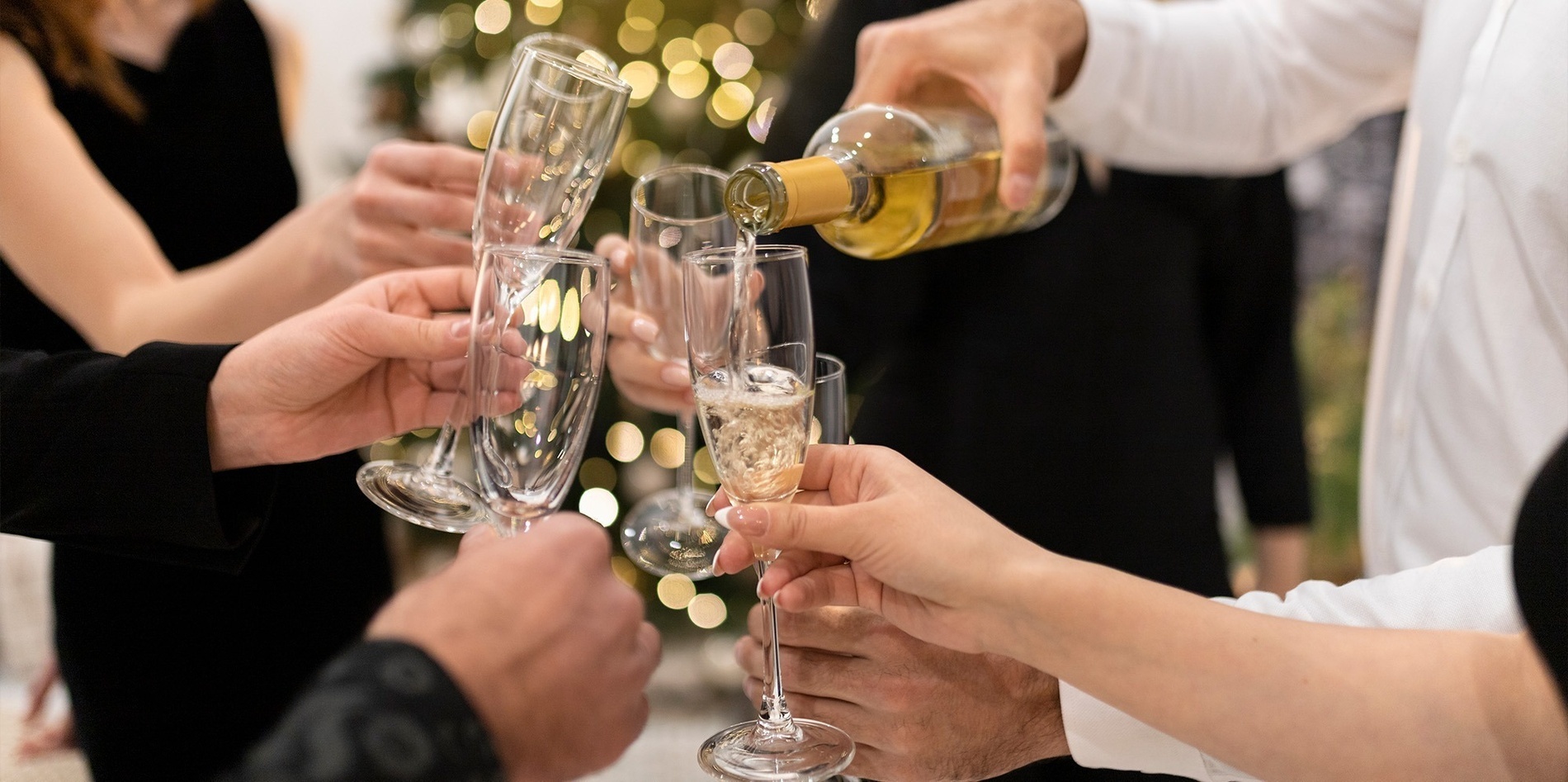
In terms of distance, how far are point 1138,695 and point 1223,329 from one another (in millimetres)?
1431

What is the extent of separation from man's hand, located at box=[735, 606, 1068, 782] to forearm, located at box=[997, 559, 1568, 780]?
170 mm

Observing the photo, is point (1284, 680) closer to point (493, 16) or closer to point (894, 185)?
point (894, 185)

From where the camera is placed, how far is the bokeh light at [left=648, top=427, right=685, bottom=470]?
2.93 meters

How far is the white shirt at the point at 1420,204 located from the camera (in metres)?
1.09

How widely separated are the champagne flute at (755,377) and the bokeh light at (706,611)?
209 cm

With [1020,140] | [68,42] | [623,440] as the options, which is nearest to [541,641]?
[1020,140]

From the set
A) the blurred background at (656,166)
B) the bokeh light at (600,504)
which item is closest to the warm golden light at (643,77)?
the blurred background at (656,166)

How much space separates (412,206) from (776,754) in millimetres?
782

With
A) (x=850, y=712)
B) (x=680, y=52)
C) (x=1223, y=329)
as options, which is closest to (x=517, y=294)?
(x=850, y=712)

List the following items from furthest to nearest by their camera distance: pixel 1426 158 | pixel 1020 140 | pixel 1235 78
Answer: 1. pixel 1235 78
2. pixel 1426 158
3. pixel 1020 140

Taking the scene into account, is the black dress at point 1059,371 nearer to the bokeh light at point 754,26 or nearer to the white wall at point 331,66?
the bokeh light at point 754,26

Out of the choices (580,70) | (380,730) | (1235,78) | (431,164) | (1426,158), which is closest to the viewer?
(380,730)

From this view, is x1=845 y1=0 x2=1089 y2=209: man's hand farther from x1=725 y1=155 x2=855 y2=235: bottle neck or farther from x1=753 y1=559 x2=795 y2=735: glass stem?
x1=753 y1=559 x2=795 y2=735: glass stem

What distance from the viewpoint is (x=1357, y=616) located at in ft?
3.51
